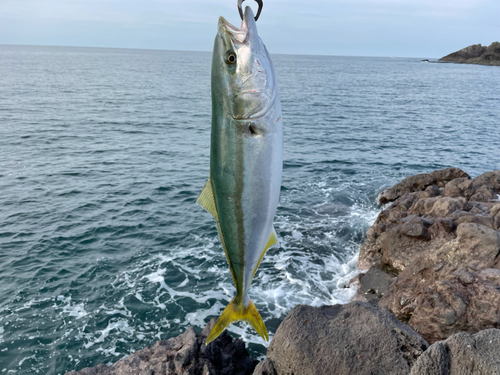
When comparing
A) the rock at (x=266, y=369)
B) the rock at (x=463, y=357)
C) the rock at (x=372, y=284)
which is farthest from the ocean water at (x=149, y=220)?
the rock at (x=463, y=357)

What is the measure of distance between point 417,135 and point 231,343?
34.1 metres

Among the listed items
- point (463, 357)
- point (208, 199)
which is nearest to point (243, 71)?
point (208, 199)

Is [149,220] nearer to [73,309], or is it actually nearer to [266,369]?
[73,309]

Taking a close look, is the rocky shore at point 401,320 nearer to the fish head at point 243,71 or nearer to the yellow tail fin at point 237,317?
the yellow tail fin at point 237,317

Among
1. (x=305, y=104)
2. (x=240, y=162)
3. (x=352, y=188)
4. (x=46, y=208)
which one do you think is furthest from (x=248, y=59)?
(x=305, y=104)

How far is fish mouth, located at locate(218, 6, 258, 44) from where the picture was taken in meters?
2.69

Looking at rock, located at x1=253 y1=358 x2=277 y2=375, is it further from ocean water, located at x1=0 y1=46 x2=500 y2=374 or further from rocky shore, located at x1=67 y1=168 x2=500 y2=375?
ocean water, located at x1=0 y1=46 x2=500 y2=374

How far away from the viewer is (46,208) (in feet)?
63.1

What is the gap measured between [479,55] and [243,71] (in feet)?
668

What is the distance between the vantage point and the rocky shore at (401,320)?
6.35 meters

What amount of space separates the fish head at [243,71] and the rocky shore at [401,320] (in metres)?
4.56

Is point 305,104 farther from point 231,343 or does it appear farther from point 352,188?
point 231,343

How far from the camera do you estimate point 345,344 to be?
6742 mm

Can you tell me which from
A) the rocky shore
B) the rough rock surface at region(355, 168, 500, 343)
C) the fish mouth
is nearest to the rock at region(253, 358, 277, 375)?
the rocky shore
